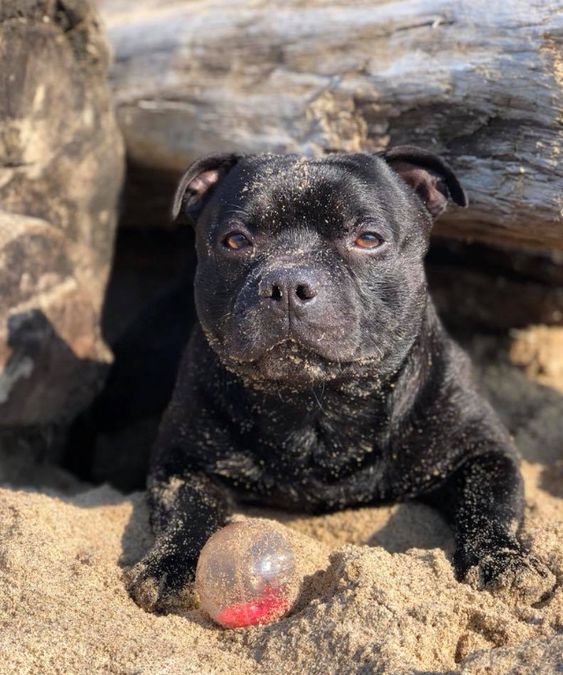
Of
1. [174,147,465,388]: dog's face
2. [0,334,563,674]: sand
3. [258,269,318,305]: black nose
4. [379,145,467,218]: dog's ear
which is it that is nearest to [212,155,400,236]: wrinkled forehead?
[174,147,465,388]: dog's face

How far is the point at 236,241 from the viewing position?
4230 mm

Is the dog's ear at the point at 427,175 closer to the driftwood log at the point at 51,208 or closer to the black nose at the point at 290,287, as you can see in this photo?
the black nose at the point at 290,287

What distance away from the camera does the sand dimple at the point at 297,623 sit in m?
2.93

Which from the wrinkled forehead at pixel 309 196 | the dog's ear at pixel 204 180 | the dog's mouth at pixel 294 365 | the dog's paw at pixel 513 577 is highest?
the wrinkled forehead at pixel 309 196

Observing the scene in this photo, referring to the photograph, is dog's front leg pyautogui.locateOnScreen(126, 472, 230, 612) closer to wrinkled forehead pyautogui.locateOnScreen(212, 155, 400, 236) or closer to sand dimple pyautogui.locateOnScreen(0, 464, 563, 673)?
sand dimple pyautogui.locateOnScreen(0, 464, 563, 673)

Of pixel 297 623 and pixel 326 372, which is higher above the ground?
pixel 326 372

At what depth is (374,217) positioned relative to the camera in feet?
13.6

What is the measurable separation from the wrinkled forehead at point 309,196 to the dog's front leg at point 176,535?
52.4 inches

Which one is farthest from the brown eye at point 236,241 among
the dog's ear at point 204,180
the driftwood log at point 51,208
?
the driftwood log at point 51,208

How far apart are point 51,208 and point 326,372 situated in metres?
2.38

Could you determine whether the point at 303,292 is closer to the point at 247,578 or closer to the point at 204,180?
the point at 247,578

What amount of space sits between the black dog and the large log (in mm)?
406

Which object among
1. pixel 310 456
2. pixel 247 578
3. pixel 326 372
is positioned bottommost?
pixel 310 456

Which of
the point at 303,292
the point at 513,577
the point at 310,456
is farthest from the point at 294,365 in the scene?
the point at 513,577
